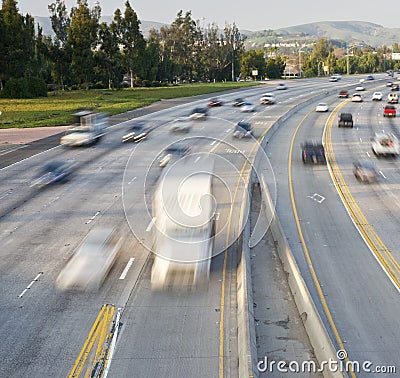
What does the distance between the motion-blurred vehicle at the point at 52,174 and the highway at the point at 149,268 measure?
2.43 feet

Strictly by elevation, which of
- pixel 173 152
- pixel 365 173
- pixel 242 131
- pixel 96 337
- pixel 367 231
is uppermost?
→ pixel 173 152

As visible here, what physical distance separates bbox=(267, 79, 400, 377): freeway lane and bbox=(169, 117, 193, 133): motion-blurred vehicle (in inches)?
681

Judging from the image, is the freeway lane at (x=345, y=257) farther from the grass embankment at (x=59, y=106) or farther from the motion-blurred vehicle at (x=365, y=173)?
the grass embankment at (x=59, y=106)

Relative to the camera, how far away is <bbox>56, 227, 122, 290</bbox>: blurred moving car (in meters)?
20.8

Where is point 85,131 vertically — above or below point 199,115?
above

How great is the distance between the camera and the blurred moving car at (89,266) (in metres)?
20.8

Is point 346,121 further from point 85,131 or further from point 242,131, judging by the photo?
point 85,131

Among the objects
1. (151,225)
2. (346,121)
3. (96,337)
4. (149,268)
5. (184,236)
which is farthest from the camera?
(346,121)

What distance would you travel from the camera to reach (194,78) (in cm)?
17600

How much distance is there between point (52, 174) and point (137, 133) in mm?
20971

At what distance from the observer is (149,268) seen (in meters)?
22.2

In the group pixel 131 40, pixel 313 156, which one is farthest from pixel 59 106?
pixel 313 156

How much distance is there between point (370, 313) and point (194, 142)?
1399 inches

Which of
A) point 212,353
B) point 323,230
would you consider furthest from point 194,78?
point 212,353
